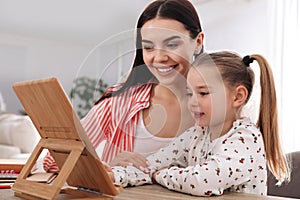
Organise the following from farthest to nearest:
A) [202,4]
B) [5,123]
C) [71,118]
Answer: [5,123] < [202,4] < [71,118]

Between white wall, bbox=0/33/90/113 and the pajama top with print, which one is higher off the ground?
white wall, bbox=0/33/90/113

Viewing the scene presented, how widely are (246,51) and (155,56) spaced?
8.65ft

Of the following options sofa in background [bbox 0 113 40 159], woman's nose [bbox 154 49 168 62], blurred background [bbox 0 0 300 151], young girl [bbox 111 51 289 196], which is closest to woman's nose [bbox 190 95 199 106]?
young girl [bbox 111 51 289 196]

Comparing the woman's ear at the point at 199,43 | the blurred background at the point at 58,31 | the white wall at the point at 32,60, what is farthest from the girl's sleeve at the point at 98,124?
the white wall at the point at 32,60

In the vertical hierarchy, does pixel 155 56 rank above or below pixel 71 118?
above

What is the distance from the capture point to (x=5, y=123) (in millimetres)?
4133

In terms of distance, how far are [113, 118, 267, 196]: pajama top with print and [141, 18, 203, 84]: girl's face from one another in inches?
6.7

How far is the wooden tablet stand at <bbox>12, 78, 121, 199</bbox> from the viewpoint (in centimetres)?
80

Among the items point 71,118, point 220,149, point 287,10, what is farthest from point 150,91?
point 287,10

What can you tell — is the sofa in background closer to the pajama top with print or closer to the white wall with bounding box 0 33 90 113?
the white wall with bounding box 0 33 90 113

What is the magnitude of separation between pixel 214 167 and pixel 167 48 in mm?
253

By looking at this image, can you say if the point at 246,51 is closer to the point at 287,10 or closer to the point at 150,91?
the point at 287,10

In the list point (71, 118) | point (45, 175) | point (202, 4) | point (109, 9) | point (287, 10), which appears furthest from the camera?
point (109, 9)

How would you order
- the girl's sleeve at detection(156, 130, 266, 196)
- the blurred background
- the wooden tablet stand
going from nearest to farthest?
the wooden tablet stand → the girl's sleeve at detection(156, 130, 266, 196) → the blurred background
